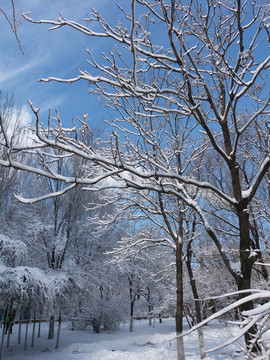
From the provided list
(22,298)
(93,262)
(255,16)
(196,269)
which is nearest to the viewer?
(255,16)

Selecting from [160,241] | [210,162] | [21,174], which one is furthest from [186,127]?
[21,174]

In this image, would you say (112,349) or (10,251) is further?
(112,349)

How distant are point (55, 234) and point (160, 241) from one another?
800cm

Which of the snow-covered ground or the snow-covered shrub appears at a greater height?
the snow-covered shrub

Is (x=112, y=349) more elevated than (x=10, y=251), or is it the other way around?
(x=10, y=251)

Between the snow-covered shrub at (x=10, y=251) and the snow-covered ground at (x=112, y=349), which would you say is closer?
the snow-covered ground at (x=112, y=349)

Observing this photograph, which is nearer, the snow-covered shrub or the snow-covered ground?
the snow-covered ground

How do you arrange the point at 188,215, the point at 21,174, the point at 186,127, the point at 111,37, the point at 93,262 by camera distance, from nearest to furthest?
the point at 111,37
the point at 186,127
the point at 188,215
the point at 93,262
the point at 21,174

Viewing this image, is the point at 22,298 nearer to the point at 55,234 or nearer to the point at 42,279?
the point at 42,279

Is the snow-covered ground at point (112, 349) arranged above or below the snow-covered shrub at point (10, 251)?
below

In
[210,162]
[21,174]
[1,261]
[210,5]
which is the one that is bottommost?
[1,261]

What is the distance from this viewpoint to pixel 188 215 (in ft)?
38.6

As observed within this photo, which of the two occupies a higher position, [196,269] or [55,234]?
[55,234]

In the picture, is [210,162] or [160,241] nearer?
[160,241]
